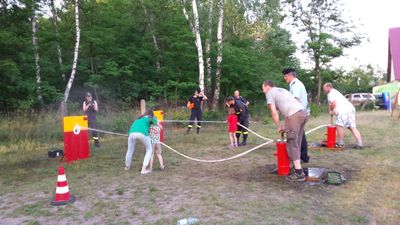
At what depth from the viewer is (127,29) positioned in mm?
25297

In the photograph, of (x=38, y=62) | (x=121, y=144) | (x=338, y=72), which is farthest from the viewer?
(x=338, y=72)

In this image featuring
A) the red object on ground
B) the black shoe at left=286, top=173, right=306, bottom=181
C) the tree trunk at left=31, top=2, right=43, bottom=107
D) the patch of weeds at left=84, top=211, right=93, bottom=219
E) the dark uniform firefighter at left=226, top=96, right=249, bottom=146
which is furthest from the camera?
the tree trunk at left=31, top=2, right=43, bottom=107

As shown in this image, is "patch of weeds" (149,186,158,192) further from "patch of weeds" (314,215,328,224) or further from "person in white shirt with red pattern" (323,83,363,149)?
"person in white shirt with red pattern" (323,83,363,149)

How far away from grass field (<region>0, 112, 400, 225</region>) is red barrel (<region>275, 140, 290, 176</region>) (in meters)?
0.22

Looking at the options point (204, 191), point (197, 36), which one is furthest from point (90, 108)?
point (197, 36)

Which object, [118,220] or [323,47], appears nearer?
[118,220]

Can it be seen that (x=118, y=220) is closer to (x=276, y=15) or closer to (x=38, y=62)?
(x=38, y=62)

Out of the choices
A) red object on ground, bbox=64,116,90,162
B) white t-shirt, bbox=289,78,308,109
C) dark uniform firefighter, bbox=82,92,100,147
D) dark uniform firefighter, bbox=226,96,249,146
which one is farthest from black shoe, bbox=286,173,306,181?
dark uniform firefighter, bbox=82,92,100,147

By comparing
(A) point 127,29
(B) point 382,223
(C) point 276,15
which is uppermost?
(C) point 276,15

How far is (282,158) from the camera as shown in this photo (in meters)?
7.57

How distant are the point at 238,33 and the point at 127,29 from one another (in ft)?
25.6

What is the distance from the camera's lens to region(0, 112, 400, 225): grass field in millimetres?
5430

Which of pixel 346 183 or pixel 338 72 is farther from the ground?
pixel 338 72

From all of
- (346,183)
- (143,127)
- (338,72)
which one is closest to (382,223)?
(346,183)
